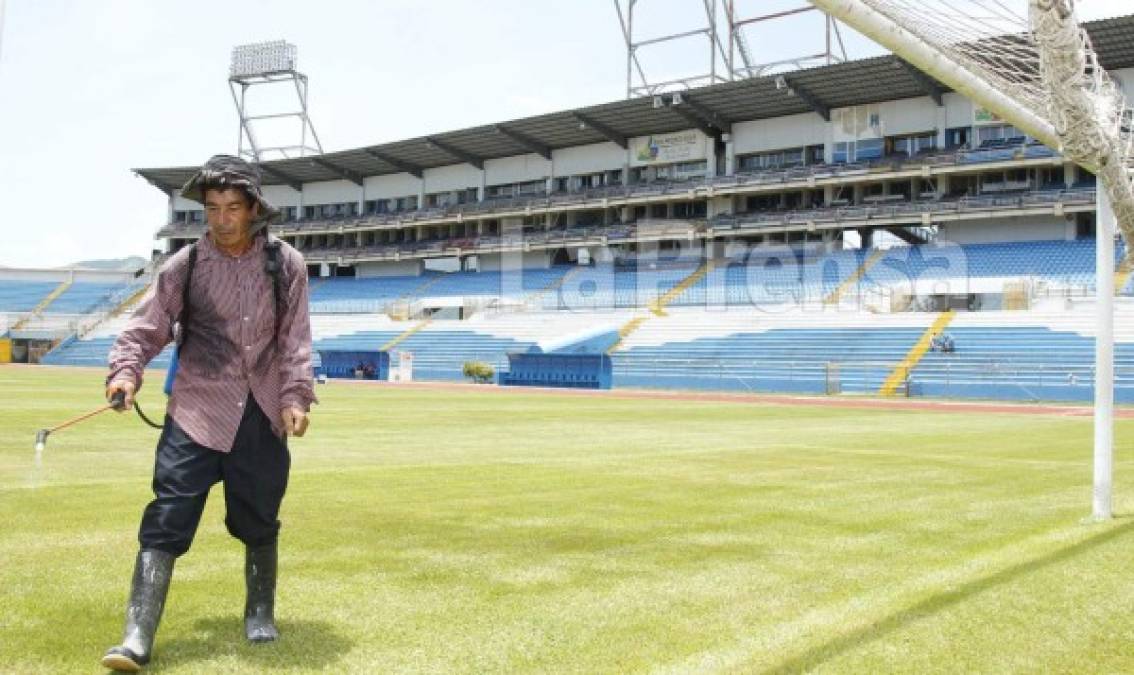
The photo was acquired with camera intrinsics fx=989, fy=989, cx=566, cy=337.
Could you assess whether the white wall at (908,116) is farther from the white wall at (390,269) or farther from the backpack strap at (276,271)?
the backpack strap at (276,271)

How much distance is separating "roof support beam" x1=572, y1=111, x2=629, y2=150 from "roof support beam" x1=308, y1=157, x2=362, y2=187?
67.8 feet

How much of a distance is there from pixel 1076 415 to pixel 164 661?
84.1 feet

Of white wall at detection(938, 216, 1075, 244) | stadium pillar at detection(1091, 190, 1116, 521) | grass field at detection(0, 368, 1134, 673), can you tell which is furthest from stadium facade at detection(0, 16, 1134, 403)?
grass field at detection(0, 368, 1134, 673)

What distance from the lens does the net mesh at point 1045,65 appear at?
6008 millimetres

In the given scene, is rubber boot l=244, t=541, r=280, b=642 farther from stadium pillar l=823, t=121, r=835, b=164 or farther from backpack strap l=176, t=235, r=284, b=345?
stadium pillar l=823, t=121, r=835, b=164

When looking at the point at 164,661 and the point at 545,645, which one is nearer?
the point at 164,661

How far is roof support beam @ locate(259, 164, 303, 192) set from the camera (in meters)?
69.6

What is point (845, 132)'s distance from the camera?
163 feet

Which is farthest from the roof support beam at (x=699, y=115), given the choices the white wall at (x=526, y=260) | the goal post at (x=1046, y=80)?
the goal post at (x=1046, y=80)

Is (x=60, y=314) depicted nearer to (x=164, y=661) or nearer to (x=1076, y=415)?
(x=1076, y=415)

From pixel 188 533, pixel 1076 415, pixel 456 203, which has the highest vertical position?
pixel 456 203

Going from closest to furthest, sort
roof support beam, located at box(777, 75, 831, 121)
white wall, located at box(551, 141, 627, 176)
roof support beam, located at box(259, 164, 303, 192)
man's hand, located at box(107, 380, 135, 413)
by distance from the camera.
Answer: man's hand, located at box(107, 380, 135, 413)
roof support beam, located at box(777, 75, 831, 121)
white wall, located at box(551, 141, 627, 176)
roof support beam, located at box(259, 164, 303, 192)

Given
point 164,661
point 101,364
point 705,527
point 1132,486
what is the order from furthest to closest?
point 101,364 < point 1132,486 < point 705,527 < point 164,661

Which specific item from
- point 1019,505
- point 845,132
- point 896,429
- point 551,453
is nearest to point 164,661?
point 1019,505
